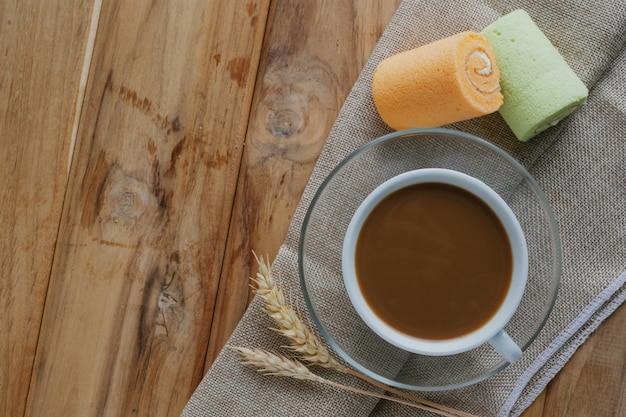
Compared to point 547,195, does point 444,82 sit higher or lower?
higher

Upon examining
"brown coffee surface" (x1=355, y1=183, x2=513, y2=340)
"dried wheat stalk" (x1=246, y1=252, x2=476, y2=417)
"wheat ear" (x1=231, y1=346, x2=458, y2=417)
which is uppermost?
"brown coffee surface" (x1=355, y1=183, x2=513, y2=340)

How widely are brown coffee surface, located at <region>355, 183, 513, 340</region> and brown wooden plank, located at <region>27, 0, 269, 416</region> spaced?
28 centimetres

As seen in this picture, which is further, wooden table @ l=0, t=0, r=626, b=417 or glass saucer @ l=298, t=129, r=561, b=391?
wooden table @ l=0, t=0, r=626, b=417

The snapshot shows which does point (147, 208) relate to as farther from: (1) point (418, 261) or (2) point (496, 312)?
(2) point (496, 312)

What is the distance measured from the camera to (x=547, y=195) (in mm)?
1062

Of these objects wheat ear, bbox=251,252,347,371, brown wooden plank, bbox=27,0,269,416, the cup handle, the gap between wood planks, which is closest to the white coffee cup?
the cup handle

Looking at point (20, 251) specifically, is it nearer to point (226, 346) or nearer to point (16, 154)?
point (16, 154)

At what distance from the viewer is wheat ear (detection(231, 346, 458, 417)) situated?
3.44 ft

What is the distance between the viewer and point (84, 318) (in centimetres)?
113

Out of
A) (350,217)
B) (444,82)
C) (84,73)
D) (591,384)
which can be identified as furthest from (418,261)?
(84,73)

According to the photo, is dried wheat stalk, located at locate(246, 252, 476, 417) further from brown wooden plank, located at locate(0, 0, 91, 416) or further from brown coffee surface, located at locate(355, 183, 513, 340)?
brown wooden plank, located at locate(0, 0, 91, 416)

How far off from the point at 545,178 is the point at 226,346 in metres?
0.57

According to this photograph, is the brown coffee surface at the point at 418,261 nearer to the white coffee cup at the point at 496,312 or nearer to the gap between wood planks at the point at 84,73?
the white coffee cup at the point at 496,312

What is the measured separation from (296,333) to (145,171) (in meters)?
0.37
